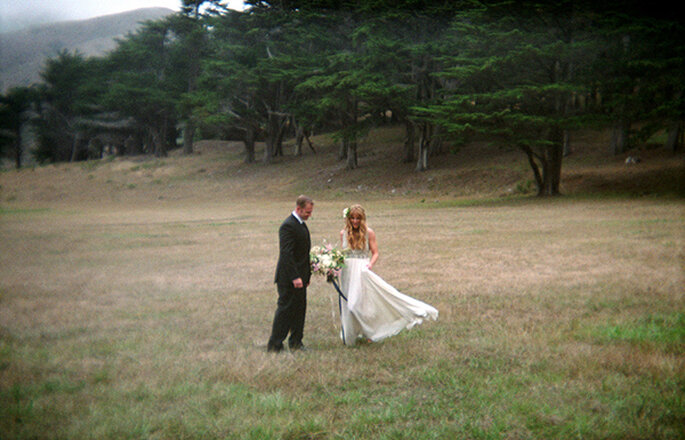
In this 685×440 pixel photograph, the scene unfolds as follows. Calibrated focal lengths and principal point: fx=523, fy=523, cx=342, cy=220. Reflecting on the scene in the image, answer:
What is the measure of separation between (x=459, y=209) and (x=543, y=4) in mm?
10873

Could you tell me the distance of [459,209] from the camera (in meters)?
24.7

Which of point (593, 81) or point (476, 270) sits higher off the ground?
point (593, 81)

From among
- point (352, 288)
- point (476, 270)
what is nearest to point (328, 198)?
point (476, 270)

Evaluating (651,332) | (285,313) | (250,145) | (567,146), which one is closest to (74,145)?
(285,313)

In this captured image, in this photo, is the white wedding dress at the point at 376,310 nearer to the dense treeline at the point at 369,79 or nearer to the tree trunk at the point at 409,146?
the dense treeline at the point at 369,79

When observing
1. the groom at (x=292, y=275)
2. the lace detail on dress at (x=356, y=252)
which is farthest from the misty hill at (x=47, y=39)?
the lace detail on dress at (x=356, y=252)

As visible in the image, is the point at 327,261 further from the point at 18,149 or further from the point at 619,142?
the point at 619,142

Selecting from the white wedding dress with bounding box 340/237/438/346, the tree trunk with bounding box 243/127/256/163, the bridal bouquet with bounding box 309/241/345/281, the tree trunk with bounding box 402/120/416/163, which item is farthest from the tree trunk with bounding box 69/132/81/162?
the tree trunk with bounding box 243/127/256/163

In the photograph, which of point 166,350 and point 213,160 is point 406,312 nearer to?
point 166,350

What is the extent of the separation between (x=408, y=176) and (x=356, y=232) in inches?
1170

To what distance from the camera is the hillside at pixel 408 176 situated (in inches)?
1066

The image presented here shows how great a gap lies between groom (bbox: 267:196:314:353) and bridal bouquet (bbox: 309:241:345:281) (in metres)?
0.11

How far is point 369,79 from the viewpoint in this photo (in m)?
33.3

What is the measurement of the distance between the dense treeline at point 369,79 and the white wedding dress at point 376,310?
364cm
